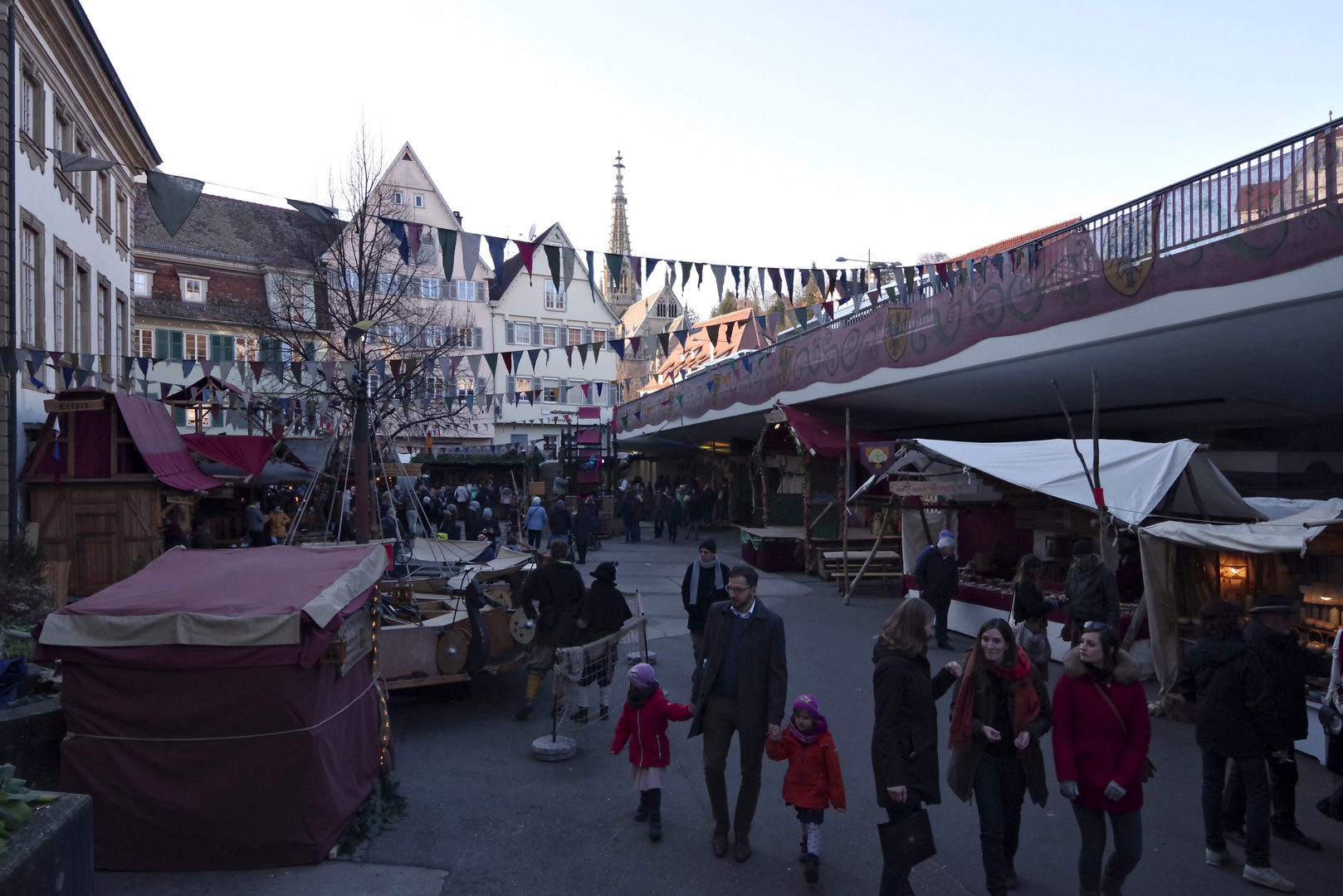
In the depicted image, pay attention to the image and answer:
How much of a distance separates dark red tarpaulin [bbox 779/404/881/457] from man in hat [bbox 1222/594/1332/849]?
43.4ft

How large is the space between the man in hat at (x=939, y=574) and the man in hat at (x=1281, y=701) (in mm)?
5218

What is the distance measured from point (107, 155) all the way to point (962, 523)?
789 inches

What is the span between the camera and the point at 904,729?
4273 millimetres

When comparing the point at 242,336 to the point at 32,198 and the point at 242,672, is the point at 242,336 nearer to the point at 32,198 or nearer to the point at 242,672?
the point at 32,198

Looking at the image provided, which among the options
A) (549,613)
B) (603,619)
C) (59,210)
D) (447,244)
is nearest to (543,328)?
(59,210)

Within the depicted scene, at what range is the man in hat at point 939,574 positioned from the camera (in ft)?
34.9

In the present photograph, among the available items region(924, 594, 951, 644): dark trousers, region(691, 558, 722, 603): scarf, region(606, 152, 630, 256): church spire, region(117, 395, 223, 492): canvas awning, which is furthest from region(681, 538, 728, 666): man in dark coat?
region(606, 152, 630, 256): church spire

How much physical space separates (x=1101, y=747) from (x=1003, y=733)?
0.44 m

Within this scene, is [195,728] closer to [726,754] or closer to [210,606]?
[210,606]

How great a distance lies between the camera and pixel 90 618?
15.6 ft

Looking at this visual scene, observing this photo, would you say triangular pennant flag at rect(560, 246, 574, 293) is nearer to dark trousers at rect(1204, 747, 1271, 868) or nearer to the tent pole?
the tent pole

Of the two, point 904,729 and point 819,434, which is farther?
point 819,434

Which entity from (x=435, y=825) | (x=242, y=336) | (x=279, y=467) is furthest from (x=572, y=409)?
(x=435, y=825)

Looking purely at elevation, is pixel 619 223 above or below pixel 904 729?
above
